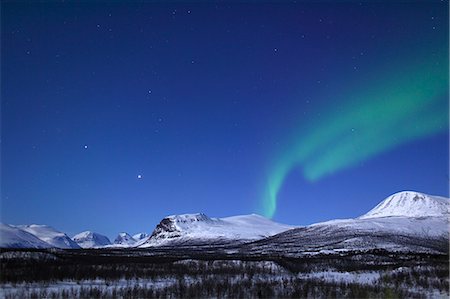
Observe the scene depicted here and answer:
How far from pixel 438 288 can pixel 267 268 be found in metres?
14.0

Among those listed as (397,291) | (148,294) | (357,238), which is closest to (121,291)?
(148,294)

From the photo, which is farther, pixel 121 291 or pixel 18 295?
pixel 121 291

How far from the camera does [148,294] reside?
56.8ft

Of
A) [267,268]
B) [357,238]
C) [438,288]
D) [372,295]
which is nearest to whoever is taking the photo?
[372,295]

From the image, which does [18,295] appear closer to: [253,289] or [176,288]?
[176,288]

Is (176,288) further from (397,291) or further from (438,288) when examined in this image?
(438,288)

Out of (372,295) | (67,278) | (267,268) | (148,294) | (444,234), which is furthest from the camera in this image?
(444,234)

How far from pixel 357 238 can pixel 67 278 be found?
9049cm

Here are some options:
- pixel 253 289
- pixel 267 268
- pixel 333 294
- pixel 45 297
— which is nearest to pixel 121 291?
pixel 45 297

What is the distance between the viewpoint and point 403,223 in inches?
5448

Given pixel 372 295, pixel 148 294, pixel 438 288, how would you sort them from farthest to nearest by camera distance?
pixel 438 288
pixel 148 294
pixel 372 295

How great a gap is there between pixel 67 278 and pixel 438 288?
20.3 meters

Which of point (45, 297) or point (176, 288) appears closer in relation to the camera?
point (45, 297)

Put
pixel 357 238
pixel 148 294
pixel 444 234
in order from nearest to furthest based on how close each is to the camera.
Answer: pixel 148 294 < pixel 357 238 < pixel 444 234
